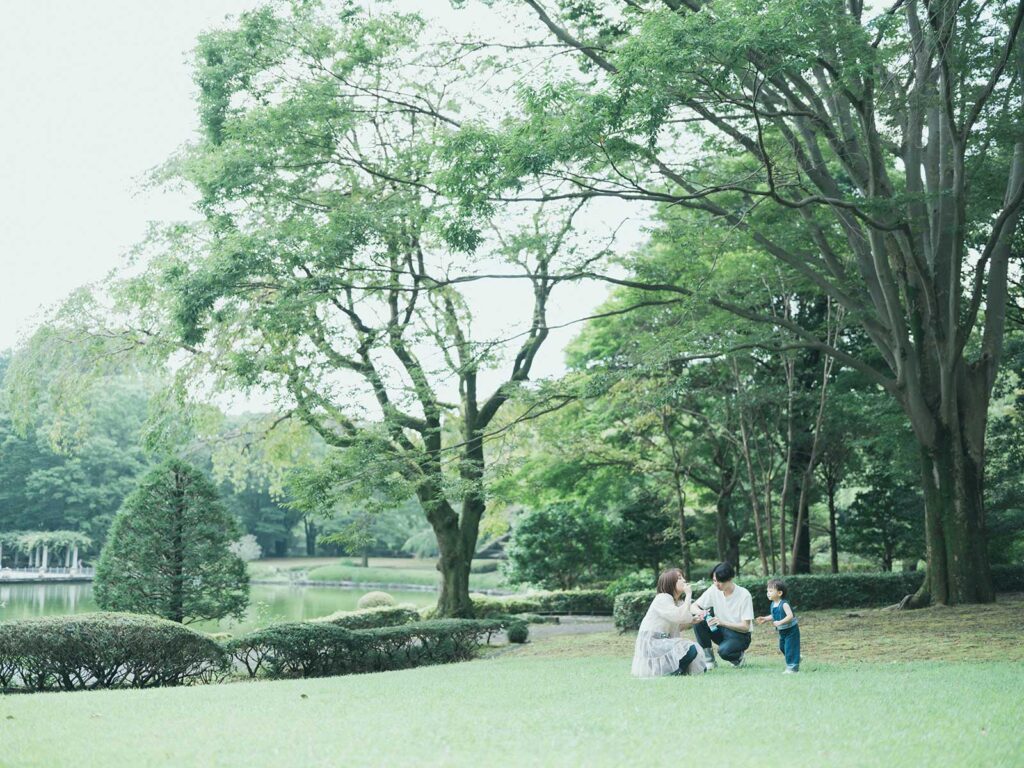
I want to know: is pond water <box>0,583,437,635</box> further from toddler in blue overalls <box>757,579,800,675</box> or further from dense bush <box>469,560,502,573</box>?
toddler in blue overalls <box>757,579,800,675</box>

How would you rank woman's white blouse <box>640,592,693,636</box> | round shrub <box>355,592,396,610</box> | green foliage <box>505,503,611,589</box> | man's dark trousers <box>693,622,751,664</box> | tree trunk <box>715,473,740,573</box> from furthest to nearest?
green foliage <box>505,503,611,589</box>, round shrub <box>355,592,396,610</box>, tree trunk <box>715,473,740,573</box>, man's dark trousers <box>693,622,751,664</box>, woman's white blouse <box>640,592,693,636</box>

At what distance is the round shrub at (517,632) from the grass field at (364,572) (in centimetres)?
2639

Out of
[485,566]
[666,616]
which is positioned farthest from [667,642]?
[485,566]

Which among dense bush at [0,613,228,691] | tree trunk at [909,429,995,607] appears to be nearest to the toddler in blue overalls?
dense bush at [0,613,228,691]

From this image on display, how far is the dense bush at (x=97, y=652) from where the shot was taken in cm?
1002

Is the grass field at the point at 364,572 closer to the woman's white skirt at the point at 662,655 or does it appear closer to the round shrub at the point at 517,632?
the round shrub at the point at 517,632

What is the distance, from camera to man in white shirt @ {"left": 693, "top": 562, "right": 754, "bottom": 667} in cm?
869

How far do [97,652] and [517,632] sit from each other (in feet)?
24.2

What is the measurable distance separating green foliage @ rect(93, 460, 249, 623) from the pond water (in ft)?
15.1

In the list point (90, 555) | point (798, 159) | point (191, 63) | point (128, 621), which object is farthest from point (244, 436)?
point (90, 555)

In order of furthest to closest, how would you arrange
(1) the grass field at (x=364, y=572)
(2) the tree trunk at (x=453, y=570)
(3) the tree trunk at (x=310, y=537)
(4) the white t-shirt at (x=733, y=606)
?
(3) the tree trunk at (x=310, y=537)
(1) the grass field at (x=364, y=572)
(2) the tree trunk at (x=453, y=570)
(4) the white t-shirt at (x=733, y=606)

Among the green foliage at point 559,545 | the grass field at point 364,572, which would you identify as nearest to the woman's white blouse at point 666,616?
the green foliage at point 559,545

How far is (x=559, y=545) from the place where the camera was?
28.1 metres

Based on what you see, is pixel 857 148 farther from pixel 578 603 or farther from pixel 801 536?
pixel 578 603
